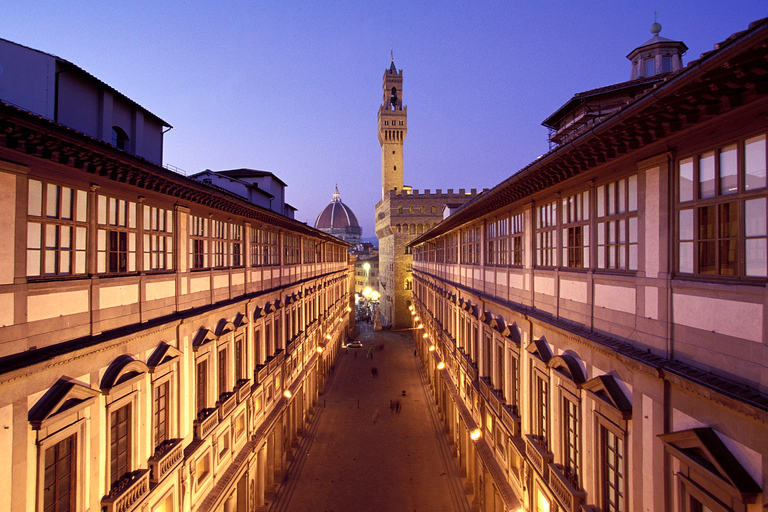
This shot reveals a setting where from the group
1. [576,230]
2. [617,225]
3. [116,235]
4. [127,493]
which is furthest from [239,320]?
[617,225]

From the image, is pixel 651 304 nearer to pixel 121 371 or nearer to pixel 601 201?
pixel 601 201

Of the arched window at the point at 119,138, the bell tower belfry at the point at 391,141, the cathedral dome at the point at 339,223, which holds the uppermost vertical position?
the bell tower belfry at the point at 391,141

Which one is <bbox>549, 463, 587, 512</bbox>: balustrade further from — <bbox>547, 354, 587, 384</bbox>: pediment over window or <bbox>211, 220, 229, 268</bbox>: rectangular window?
<bbox>211, 220, 229, 268</bbox>: rectangular window

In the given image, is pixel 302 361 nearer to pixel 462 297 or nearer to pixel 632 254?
pixel 462 297

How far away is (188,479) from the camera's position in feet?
38.5

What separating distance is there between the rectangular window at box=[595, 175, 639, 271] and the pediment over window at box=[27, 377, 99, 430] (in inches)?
412

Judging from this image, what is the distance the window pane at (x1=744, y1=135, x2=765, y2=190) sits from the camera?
4.79m

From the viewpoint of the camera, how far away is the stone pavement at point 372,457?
19.8 meters

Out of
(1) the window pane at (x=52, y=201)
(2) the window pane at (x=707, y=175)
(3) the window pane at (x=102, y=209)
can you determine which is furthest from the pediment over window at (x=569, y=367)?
(1) the window pane at (x=52, y=201)

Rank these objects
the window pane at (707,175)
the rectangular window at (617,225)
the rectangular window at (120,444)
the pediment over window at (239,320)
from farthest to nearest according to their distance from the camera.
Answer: the pediment over window at (239,320), the rectangular window at (120,444), the rectangular window at (617,225), the window pane at (707,175)

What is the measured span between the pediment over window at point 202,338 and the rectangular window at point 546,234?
10548 millimetres

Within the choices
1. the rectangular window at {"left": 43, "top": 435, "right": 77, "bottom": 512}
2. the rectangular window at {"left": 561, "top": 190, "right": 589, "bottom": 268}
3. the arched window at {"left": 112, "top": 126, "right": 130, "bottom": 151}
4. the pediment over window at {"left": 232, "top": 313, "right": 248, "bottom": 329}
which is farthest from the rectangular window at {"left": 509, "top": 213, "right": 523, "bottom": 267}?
the arched window at {"left": 112, "top": 126, "right": 130, "bottom": 151}

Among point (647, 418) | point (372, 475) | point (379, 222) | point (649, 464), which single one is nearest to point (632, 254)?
point (647, 418)

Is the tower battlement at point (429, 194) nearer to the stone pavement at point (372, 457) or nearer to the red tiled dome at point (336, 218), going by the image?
the stone pavement at point (372, 457)
